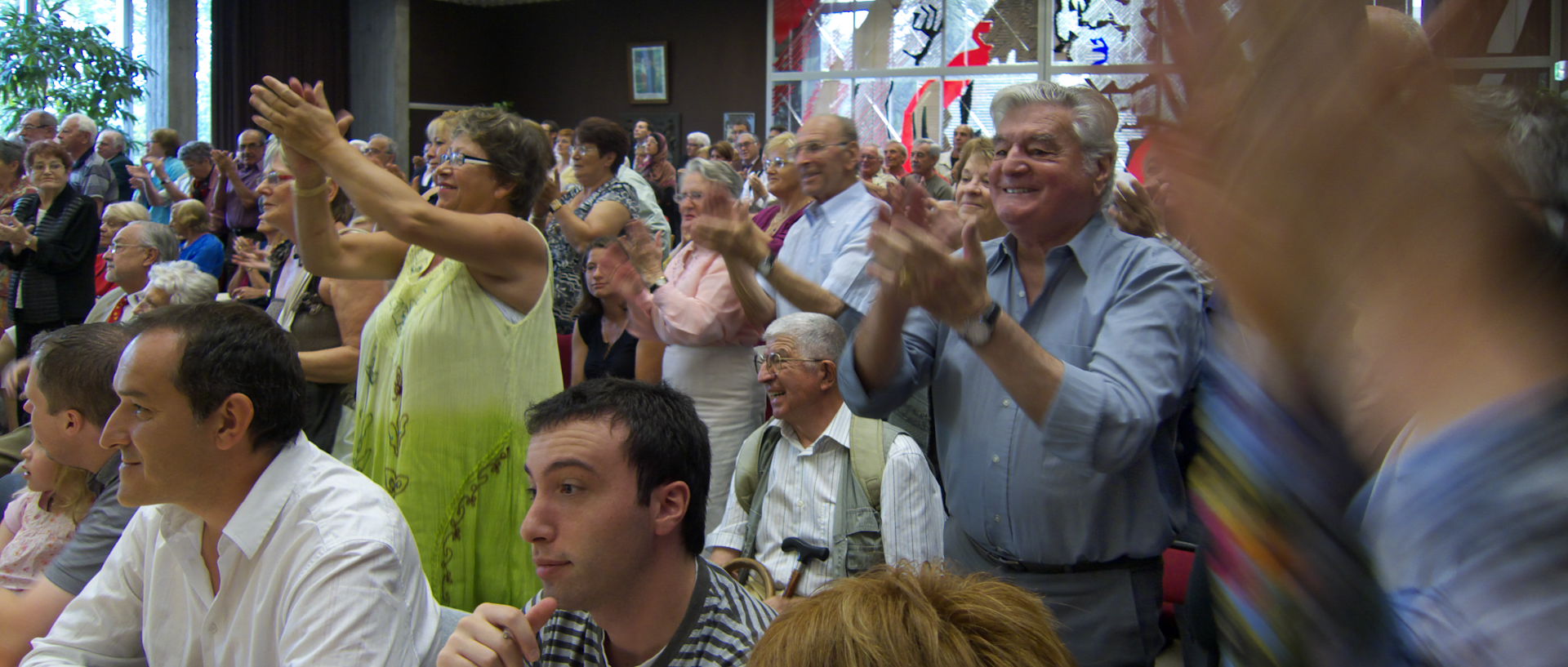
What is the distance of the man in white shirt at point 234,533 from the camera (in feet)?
5.15

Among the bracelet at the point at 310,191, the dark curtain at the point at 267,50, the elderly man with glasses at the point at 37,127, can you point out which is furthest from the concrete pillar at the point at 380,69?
the bracelet at the point at 310,191

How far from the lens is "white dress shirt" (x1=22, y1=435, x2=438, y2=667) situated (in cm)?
154

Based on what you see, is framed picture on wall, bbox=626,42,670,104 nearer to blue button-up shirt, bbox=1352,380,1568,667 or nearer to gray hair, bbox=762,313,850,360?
gray hair, bbox=762,313,850,360

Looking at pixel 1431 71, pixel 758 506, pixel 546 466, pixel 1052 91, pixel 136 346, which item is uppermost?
pixel 1052 91

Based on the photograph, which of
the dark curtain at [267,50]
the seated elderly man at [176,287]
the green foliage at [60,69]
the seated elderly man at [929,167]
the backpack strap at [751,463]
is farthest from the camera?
the dark curtain at [267,50]

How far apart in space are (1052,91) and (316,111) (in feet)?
4.67

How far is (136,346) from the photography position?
170 cm

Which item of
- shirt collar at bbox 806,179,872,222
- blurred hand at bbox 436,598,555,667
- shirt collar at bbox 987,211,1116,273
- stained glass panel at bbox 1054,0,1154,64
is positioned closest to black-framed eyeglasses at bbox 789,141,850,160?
shirt collar at bbox 806,179,872,222

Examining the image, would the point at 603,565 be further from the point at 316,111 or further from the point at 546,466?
the point at 316,111

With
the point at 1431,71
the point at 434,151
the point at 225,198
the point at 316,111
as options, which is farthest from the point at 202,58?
the point at 1431,71

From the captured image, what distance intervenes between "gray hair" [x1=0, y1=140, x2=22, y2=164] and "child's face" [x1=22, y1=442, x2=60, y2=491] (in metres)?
4.74

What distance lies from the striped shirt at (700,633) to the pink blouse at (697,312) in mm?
1667

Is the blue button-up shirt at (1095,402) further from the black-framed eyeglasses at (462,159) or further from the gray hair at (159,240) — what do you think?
the gray hair at (159,240)

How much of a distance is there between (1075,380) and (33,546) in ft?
6.34
